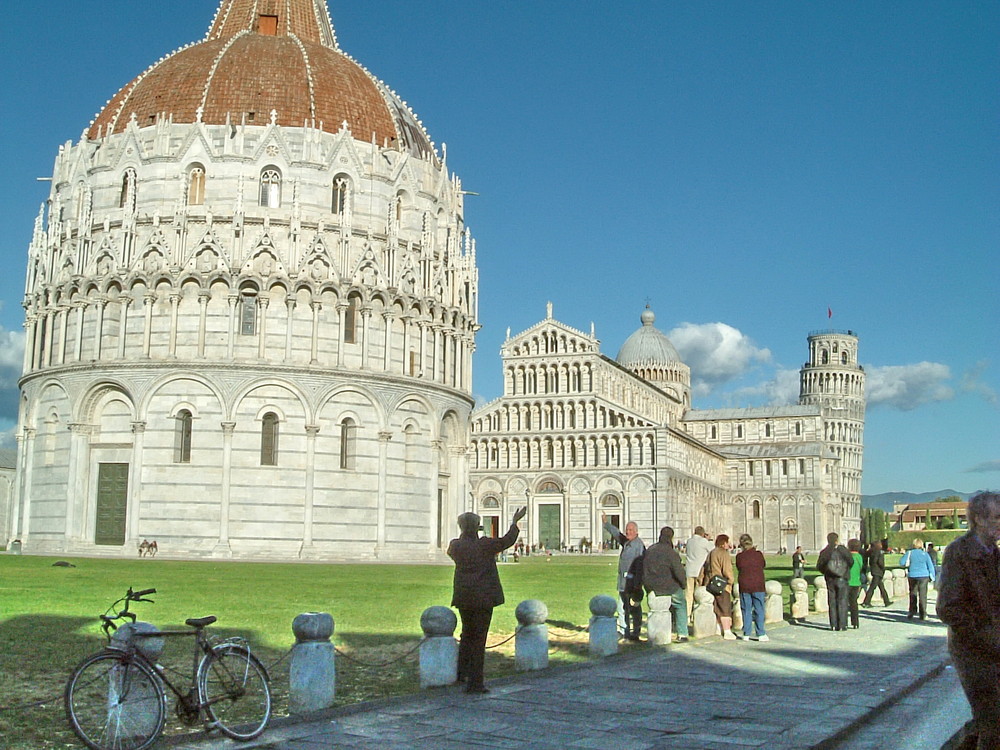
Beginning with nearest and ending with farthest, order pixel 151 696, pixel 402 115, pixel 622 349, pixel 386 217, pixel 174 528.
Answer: pixel 151 696 → pixel 174 528 → pixel 386 217 → pixel 402 115 → pixel 622 349

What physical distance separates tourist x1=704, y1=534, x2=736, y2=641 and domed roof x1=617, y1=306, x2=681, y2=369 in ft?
352

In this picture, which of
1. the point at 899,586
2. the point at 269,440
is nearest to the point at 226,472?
the point at 269,440

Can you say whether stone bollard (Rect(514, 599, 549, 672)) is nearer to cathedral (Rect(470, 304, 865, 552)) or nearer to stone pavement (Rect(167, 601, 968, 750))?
stone pavement (Rect(167, 601, 968, 750))

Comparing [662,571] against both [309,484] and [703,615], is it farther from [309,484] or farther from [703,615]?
[309,484]

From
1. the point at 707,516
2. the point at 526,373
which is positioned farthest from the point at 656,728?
the point at 707,516

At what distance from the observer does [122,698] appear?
26.5 feet

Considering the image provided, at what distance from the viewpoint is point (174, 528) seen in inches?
1658

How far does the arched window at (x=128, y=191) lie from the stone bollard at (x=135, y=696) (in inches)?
1516

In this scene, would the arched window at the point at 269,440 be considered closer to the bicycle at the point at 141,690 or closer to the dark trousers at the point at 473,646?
the dark trousers at the point at 473,646

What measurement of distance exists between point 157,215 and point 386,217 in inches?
357

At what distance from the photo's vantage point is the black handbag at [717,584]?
57.4 feet

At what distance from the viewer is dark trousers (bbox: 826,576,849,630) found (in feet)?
63.5

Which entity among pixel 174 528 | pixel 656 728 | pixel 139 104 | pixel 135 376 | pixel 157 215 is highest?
pixel 139 104

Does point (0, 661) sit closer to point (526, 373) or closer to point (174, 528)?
point (174, 528)
